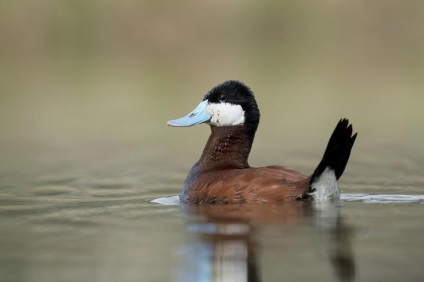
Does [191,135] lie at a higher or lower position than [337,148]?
higher

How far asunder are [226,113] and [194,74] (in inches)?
592

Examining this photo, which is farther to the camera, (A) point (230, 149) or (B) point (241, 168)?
(A) point (230, 149)

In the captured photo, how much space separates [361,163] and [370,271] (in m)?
5.98

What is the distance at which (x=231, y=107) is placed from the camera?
9.33 meters

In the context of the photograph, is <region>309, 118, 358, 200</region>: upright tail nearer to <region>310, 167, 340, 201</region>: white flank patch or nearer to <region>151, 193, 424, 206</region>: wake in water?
<region>310, 167, 340, 201</region>: white flank patch

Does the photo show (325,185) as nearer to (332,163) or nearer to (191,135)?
(332,163)

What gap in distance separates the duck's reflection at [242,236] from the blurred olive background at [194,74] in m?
3.37

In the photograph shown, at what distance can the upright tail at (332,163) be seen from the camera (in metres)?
8.08

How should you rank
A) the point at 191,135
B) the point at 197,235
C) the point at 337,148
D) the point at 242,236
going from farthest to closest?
1. the point at 191,135
2. the point at 337,148
3. the point at 197,235
4. the point at 242,236

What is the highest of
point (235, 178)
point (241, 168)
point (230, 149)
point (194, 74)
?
point (194, 74)

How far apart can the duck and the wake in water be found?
12 cm

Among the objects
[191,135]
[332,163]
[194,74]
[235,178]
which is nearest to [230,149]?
[235,178]

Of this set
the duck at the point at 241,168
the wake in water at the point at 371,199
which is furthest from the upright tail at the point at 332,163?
the wake in water at the point at 371,199

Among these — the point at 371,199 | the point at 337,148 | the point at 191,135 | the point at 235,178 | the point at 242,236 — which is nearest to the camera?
the point at 242,236
